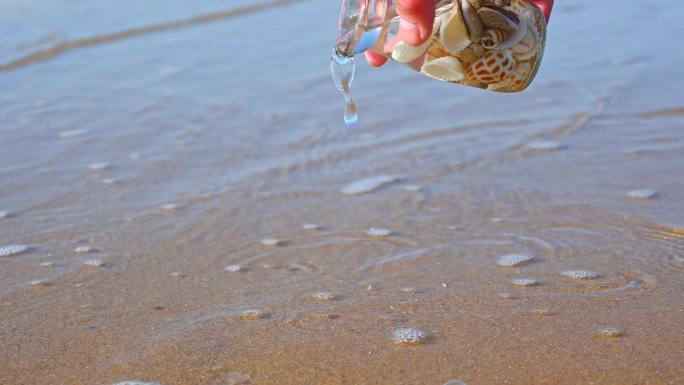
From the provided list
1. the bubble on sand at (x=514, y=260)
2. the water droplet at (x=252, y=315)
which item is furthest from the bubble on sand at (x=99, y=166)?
the bubble on sand at (x=514, y=260)

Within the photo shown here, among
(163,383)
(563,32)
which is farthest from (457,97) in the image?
(163,383)

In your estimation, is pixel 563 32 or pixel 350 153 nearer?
pixel 350 153

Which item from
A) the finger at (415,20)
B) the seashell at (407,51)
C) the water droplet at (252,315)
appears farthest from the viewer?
the water droplet at (252,315)

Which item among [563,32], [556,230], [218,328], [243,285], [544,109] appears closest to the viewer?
[218,328]

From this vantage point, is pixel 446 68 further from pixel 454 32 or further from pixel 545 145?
pixel 545 145

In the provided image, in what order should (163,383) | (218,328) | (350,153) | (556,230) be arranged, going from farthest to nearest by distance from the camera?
(350,153), (556,230), (218,328), (163,383)

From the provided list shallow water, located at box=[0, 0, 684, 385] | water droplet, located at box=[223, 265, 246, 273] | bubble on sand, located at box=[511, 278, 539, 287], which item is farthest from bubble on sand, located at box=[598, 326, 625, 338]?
water droplet, located at box=[223, 265, 246, 273]

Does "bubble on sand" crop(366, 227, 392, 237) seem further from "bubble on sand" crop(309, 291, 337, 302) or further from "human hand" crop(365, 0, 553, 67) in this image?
A: "human hand" crop(365, 0, 553, 67)

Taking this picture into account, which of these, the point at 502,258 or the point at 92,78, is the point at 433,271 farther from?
the point at 92,78

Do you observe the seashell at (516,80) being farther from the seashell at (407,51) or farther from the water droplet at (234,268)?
the water droplet at (234,268)
